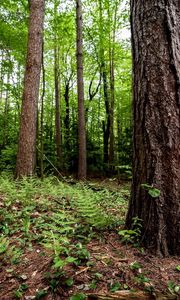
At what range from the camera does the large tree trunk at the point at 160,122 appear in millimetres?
2420

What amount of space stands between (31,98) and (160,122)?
5318mm

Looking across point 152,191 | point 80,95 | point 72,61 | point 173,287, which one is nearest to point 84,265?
point 173,287

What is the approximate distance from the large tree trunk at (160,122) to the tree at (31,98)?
16.1ft

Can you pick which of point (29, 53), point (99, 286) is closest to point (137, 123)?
point (99, 286)

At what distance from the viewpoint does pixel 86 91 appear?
72.3 feet

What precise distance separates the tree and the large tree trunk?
194 inches

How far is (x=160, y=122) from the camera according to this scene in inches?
96.0

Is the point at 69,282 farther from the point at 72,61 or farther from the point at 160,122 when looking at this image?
the point at 72,61

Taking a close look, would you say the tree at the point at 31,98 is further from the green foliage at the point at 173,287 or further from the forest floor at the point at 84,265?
the green foliage at the point at 173,287

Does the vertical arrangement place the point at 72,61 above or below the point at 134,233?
above

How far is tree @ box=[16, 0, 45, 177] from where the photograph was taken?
274 inches

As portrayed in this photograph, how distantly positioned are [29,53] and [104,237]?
5929 mm

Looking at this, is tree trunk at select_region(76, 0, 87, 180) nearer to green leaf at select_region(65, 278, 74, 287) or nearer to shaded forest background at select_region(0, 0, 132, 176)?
shaded forest background at select_region(0, 0, 132, 176)

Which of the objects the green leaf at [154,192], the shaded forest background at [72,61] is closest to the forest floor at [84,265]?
the green leaf at [154,192]
